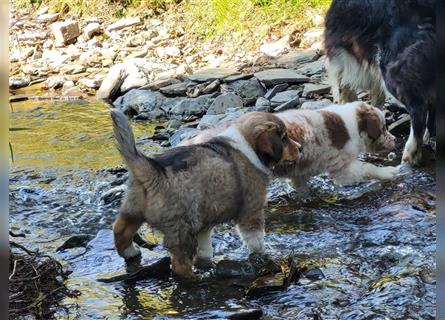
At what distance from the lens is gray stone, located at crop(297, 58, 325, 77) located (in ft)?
28.5

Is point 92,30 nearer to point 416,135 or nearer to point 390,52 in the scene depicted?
point 390,52

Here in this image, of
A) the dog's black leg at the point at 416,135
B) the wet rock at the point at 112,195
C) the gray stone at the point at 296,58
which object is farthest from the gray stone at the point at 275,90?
the wet rock at the point at 112,195

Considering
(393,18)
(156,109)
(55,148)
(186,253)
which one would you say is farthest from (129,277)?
(156,109)

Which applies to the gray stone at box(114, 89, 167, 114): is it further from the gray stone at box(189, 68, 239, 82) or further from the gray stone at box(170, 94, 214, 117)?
the gray stone at box(189, 68, 239, 82)

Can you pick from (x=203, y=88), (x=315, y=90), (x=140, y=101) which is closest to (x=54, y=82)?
(x=140, y=101)

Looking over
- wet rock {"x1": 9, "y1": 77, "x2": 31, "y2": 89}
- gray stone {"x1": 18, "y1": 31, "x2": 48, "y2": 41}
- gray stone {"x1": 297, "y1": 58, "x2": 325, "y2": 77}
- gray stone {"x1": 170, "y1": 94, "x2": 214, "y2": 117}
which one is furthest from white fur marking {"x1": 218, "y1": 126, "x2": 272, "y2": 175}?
gray stone {"x1": 18, "y1": 31, "x2": 48, "y2": 41}

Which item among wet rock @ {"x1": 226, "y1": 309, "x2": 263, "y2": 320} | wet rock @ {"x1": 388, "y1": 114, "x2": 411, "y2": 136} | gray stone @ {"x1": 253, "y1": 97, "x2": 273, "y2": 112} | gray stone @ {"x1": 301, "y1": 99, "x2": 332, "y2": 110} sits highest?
wet rock @ {"x1": 226, "y1": 309, "x2": 263, "y2": 320}

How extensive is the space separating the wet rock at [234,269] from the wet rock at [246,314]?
1.76ft

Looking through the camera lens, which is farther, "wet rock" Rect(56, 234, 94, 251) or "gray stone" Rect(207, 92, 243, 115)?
"gray stone" Rect(207, 92, 243, 115)

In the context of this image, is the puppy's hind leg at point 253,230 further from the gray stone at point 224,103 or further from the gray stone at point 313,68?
the gray stone at point 313,68

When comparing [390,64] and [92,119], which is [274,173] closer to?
[390,64]

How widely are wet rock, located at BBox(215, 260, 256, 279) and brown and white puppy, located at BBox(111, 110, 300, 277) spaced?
17cm

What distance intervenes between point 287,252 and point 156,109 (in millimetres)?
5348

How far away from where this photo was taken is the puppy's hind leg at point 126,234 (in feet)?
11.8
